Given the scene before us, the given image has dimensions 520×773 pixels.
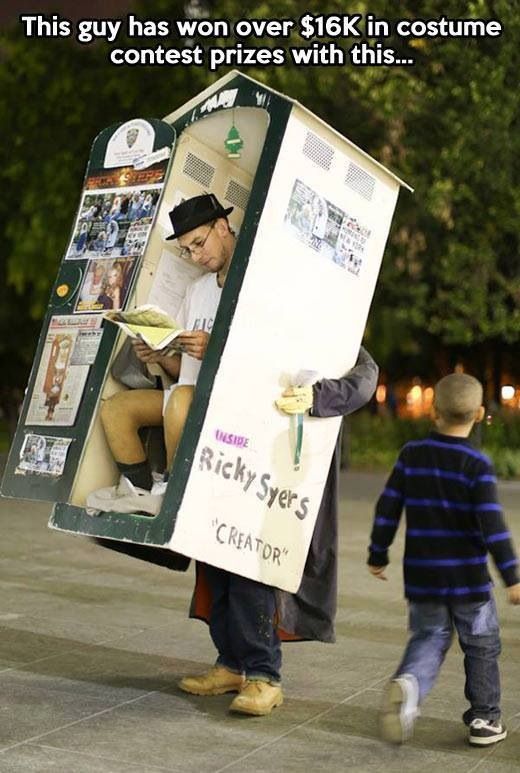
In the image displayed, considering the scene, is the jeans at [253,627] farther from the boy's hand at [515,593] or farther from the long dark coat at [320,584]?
the boy's hand at [515,593]

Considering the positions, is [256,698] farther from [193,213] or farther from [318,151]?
[318,151]

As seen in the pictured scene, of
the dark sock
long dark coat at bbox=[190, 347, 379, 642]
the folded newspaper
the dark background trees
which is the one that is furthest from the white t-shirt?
the dark background trees

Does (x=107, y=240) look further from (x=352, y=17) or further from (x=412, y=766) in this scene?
(x=352, y=17)

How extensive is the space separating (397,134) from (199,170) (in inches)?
534

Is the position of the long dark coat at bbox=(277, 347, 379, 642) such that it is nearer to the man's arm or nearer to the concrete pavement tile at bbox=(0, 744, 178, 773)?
the man's arm

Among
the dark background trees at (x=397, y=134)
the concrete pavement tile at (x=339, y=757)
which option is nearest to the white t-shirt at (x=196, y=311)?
the concrete pavement tile at (x=339, y=757)

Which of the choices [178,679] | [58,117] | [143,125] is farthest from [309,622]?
[58,117]

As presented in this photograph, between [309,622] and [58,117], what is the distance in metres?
16.6

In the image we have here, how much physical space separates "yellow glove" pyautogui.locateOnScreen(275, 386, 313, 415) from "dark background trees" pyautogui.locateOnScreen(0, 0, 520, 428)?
13.0 m

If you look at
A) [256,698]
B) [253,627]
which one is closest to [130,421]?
[253,627]

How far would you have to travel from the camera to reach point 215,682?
19.7 feet

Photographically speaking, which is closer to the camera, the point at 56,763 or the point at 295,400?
the point at 56,763

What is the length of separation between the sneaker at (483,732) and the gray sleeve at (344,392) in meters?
1.34

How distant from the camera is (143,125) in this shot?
6176 millimetres
